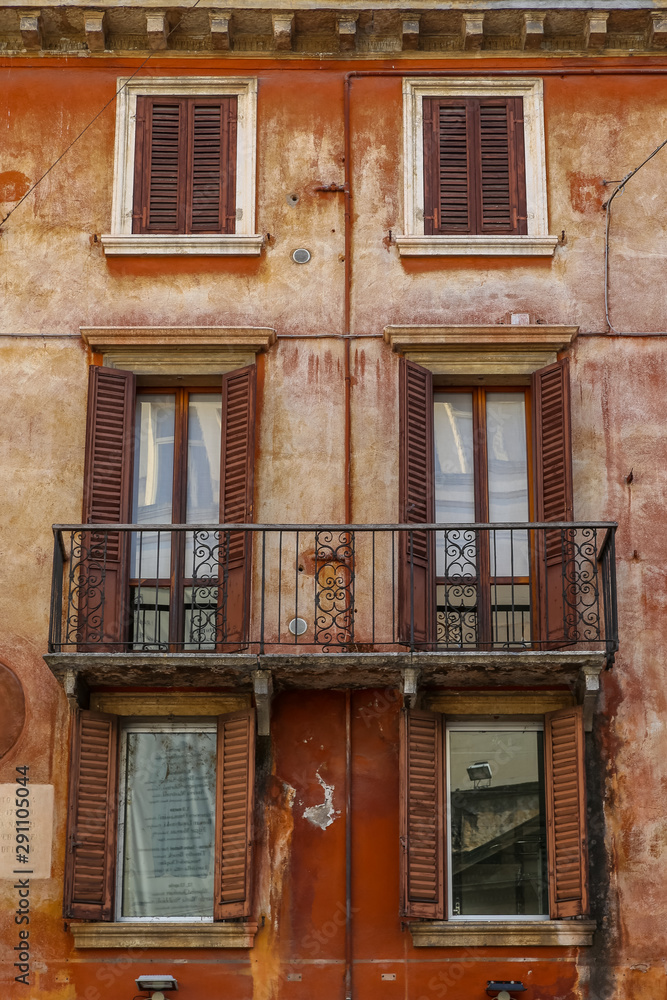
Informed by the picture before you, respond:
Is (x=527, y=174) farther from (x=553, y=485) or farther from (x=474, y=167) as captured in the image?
(x=553, y=485)

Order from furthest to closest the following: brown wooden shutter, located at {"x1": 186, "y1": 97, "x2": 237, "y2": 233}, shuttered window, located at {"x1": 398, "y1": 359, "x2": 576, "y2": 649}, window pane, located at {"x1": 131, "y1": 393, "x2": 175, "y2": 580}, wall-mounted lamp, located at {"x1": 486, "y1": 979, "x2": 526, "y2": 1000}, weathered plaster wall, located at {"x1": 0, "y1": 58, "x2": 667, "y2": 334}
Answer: brown wooden shutter, located at {"x1": 186, "y1": 97, "x2": 237, "y2": 233} → weathered plaster wall, located at {"x1": 0, "y1": 58, "x2": 667, "y2": 334} → window pane, located at {"x1": 131, "y1": 393, "x2": 175, "y2": 580} → shuttered window, located at {"x1": 398, "y1": 359, "x2": 576, "y2": 649} → wall-mounted lamp, located at {"x1": 486, "y1": 979, "x2": 526, "y2": 1000}

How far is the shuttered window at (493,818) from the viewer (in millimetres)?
14461

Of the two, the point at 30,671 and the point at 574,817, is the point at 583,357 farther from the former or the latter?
the point at 30,671

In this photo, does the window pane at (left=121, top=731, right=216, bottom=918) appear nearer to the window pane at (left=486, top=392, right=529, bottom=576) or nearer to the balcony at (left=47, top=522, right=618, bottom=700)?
the balcony at (left=47, top=522, right=618, bottom=700)

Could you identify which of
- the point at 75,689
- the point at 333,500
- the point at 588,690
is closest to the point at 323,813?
the point at 75,689

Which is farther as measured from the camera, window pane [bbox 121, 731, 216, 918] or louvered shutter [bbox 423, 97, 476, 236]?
louvered shutter [bbox 423, 97, 476, 236]

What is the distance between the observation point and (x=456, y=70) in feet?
56.3

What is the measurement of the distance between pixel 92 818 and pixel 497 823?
3.46 metres

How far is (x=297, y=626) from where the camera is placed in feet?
50.5

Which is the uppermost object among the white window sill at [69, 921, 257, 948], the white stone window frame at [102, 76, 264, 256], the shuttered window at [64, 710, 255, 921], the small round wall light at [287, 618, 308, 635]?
the white stone window frame at [102, 76, 264, 256]

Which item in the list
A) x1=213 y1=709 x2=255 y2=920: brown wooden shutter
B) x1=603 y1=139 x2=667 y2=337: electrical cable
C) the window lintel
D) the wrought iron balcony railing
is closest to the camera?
x1=213 y1=709 x2=255 y2=920: brown wooden shutter

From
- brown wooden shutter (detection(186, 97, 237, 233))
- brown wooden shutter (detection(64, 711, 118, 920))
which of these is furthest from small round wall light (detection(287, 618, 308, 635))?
brown wooden shutter (detection(186, 97, 237, 233))

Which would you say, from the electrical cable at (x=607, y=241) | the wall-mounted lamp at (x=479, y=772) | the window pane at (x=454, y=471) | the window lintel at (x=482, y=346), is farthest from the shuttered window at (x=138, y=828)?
the electrical cable at (x=607, y=241)

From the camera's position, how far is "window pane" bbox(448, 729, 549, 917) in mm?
14820
